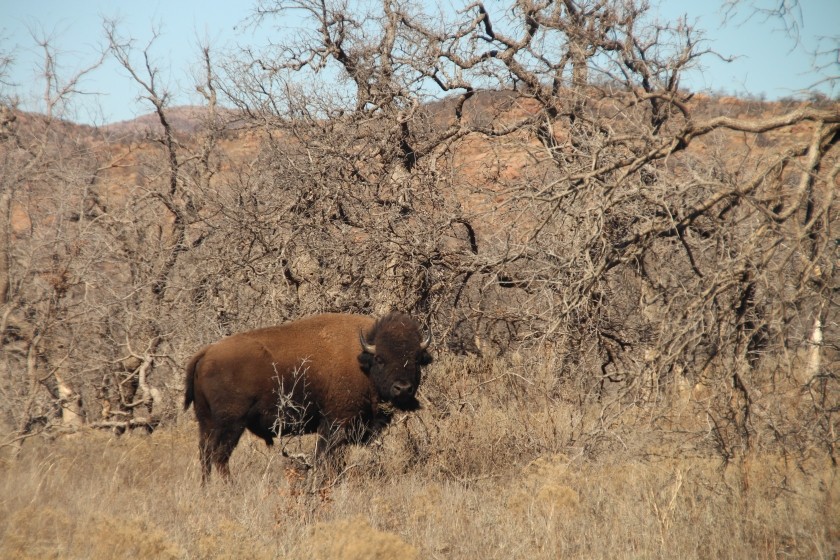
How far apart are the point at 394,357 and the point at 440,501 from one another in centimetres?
182

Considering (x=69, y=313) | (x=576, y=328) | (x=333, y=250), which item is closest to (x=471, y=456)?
(x=576, y=328)

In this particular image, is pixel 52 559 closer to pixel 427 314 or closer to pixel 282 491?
pixel 282 491

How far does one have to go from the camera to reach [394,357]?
8.97 m

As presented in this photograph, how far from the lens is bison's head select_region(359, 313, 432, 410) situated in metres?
8.97

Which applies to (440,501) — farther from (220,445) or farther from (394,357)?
(220,445)

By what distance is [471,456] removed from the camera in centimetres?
938

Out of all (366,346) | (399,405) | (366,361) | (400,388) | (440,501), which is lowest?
(440,501)

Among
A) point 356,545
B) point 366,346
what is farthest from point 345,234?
point 356,545

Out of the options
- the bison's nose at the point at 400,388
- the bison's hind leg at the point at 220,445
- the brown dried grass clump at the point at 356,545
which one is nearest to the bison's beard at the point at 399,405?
the bison's nose at the point at 400,388

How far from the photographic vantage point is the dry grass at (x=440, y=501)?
5879mm

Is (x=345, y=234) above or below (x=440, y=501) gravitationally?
above

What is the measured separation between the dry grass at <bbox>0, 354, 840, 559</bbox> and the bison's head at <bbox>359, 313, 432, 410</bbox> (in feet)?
2.71

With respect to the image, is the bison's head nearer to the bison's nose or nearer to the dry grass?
the bison's nose

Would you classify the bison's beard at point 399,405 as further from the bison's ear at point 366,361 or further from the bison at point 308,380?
the bison's ear at point 366,361
